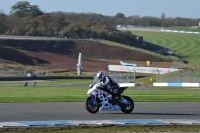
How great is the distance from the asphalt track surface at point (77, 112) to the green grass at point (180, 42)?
295 feet

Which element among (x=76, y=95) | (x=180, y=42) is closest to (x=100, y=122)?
(x=76, y=95)

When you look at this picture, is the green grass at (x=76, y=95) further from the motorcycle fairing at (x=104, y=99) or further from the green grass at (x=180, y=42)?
the green grass at (x=180, y=42)

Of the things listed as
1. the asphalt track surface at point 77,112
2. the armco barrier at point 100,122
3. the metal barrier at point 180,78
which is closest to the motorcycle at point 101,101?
the asphalt track surface at point 77,112

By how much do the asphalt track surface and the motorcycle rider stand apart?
76 cm

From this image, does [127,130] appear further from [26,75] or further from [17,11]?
[17,11]

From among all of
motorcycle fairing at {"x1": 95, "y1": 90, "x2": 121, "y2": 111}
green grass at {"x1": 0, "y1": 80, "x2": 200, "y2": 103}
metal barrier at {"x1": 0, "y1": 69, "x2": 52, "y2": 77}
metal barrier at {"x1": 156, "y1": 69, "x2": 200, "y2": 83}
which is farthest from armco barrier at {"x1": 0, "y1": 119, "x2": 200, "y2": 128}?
metal barrier at {"x1": 0, "y1": 69, "x2": 52, "y2": 77}

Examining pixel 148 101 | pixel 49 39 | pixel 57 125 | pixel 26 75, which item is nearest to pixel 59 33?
pixel 49 39

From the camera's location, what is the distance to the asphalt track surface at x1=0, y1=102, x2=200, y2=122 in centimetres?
1830

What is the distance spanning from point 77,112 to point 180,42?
118488 mm

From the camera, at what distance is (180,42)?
136 meters

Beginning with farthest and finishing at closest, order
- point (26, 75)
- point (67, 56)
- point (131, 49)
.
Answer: point (131, 49), point (67, 56), point (26, 75)

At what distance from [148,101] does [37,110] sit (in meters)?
7.22

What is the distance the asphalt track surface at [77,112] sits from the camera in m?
18.3

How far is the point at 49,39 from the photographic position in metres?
102
